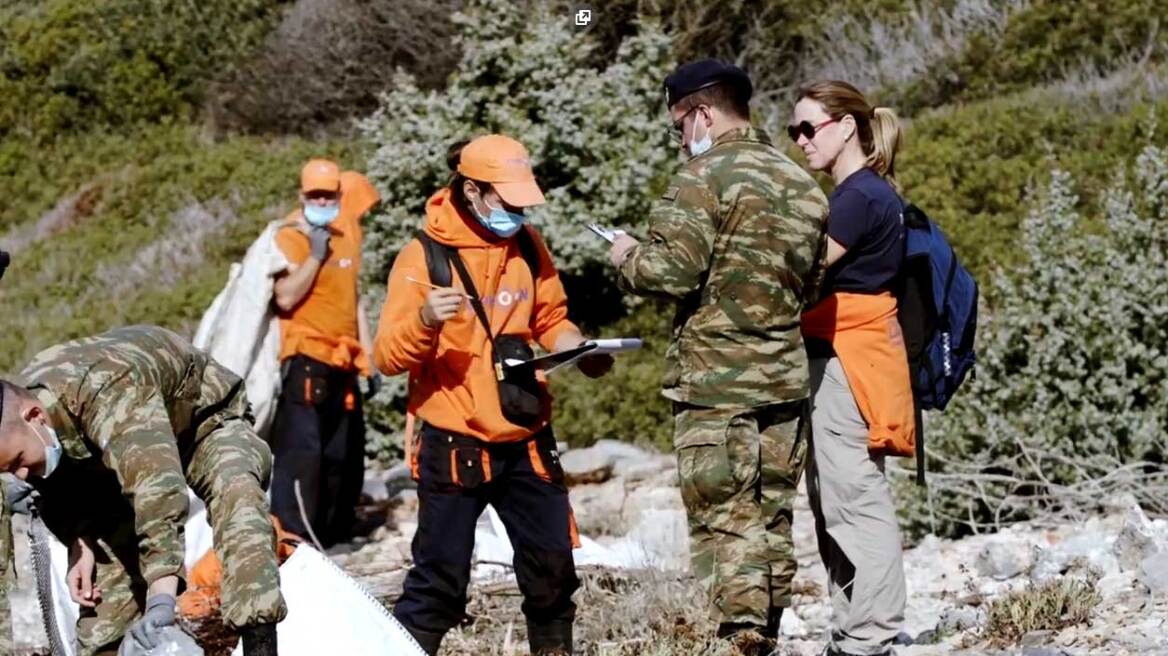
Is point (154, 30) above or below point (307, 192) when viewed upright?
above

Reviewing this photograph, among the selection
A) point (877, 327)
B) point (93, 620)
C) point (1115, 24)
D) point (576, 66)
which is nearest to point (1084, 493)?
point (877, 327)

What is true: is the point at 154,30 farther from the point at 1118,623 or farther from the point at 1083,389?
the point at 1118,623

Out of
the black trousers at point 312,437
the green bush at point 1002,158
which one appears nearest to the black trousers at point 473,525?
the black trousers at point 312,437

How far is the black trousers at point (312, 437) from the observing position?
783 centimetres

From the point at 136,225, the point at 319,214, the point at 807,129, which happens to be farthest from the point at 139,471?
the point at 136,225

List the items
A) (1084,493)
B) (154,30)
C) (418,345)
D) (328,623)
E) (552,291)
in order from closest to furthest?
(328,623) < (418,345) < (552,291) < (1084,493) < (154,30)

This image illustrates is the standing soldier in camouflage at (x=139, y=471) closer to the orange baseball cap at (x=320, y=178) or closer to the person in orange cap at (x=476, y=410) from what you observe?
the person in orange cap at (x=476, y=410)

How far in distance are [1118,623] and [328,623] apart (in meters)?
2.58

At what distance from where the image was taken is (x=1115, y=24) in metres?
14.4

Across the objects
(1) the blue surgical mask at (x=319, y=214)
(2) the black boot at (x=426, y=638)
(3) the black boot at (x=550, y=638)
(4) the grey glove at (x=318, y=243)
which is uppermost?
(1) the blue surgical mask at (x=319, y=214)

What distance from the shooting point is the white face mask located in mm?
3975

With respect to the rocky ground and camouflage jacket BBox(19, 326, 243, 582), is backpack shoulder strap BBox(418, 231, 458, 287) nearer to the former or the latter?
camouflage jacket BBox(19, 326, 243, 582)

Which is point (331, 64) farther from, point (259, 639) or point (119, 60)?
point (259, 639)

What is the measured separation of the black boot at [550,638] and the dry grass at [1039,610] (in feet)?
4.48
